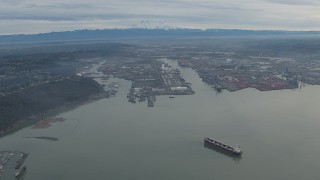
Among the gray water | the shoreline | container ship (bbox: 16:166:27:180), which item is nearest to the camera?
container ship (bbox: 16:166:27:180)

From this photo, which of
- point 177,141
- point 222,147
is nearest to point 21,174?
point 177,141

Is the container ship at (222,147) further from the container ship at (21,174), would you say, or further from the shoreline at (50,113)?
the shoreline at (50,113)

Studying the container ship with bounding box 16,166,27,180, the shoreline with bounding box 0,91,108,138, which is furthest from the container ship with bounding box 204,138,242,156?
the shoreline with bounding box 0,91,108,138

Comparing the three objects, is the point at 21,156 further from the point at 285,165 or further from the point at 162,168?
the point at 285,165

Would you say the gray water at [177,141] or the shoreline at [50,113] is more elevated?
the gray water at [177,141]

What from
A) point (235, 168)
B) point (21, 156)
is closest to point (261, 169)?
point (235, 168)

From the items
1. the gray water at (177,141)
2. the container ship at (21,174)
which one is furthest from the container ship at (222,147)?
the container ship at (21,174)

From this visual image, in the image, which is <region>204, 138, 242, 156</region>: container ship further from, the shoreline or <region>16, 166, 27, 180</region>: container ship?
the shoreline
